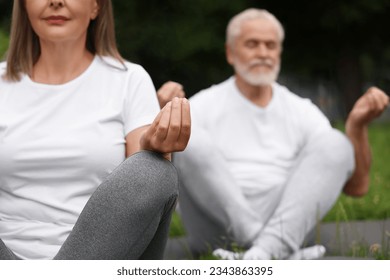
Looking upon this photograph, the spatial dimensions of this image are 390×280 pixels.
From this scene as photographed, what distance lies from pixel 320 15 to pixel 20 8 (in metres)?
14.0

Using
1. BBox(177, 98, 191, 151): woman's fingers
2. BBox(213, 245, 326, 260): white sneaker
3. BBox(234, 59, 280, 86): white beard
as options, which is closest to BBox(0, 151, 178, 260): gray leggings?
BBox(177, 98, 191, 151): woman's fingers

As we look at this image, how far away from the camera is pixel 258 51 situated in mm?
4328

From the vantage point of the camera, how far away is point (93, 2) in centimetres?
278

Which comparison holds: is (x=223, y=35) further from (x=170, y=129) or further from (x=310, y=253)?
(x=170, y=129)

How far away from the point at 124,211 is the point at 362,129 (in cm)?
183

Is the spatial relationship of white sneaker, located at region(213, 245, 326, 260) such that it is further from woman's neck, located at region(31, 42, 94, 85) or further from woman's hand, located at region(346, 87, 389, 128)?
woman's neck, located at region(31, 42, 94, 85)

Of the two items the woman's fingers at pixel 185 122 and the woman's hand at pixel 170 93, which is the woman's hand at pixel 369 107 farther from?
the woman's fingers at pixel 185 122

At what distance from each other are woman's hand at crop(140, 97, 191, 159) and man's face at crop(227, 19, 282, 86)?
1.96m

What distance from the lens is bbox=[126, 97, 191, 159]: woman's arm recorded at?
7.40 feet

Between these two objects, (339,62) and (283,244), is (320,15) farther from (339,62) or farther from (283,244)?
(283,244)

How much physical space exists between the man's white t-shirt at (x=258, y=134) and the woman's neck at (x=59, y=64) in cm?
129

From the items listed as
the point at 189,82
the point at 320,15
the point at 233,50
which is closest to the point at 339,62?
the point at 320,15

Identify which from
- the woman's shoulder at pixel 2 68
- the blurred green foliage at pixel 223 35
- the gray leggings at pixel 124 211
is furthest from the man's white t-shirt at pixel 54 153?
the blurred green foliage at pixel 223 35

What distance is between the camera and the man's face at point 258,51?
4266mm
